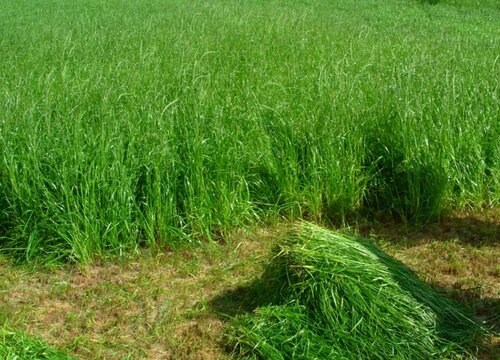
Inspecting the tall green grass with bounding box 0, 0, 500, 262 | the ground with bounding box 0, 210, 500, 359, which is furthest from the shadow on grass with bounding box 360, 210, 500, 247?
the tall green grass with bounding box 0, 0, 500, 262

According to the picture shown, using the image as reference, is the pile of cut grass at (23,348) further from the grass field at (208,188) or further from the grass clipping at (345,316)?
the grass clipping at (345,316)

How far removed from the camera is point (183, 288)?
393cm

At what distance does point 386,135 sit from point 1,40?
225 inches

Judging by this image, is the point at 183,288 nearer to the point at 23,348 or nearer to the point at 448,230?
the point at 23,348

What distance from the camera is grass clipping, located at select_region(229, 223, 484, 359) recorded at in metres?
3.16

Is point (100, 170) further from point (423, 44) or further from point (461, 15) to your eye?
point (461, 15)

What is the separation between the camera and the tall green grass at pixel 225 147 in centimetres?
429

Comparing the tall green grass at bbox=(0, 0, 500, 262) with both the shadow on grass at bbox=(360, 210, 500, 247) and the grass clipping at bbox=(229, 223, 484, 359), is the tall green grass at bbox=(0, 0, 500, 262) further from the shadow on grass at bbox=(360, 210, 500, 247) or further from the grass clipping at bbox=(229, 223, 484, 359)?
the grass clipping at bbox=(229, 223, 484, 359)

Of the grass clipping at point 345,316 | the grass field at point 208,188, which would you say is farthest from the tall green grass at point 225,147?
the grass clipping at point 345,316

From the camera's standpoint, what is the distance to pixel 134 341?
345 centimetres

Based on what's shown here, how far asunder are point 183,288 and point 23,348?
3.44ft

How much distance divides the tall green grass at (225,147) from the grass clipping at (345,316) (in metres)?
1.18

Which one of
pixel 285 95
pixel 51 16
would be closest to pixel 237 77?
pixel 285 95

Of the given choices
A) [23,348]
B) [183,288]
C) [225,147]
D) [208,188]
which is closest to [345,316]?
[183,288]
